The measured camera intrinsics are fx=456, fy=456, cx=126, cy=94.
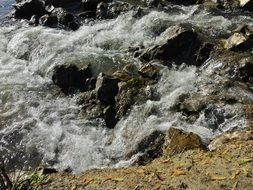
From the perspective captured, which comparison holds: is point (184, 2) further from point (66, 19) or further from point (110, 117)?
point (110, 117)

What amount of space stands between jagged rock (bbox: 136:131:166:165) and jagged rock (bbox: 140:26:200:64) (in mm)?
3487

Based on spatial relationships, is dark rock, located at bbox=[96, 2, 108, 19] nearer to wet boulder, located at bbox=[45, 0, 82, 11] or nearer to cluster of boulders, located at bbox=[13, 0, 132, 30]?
cluster of boulders, located at bbox=[13, 0, 132, 30]

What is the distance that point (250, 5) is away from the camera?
50.5ft

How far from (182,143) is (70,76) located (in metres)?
5.13

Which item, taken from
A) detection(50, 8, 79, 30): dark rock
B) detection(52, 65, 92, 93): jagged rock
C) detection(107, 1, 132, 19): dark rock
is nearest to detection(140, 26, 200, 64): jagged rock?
detection(52, 65, 92, 93): jagged rock

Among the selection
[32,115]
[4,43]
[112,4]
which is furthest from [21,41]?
[32,115]

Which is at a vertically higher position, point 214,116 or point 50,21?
point 214,116

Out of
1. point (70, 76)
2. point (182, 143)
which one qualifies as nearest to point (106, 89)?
point (70, 76)

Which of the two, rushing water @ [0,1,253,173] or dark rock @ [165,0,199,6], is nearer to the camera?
rushing water @ [0,1,253,173]

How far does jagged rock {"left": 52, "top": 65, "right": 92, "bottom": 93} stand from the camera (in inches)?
493

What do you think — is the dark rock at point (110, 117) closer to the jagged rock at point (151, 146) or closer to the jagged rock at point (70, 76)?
the jagged rock at point (151, 146)

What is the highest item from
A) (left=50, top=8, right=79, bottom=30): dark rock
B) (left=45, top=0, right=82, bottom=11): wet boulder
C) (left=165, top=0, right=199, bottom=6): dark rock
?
(left=165, top=0, right=199, bottom=6): dark rock

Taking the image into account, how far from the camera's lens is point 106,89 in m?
11.2

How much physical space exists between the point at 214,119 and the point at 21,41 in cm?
838
